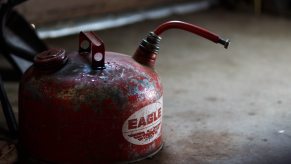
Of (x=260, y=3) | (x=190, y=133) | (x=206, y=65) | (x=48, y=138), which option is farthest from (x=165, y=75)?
(x=260, y=3)

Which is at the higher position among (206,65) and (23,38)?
(23,38)

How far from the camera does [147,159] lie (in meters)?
1.77

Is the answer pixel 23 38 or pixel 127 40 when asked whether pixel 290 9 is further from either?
pixel 23 38

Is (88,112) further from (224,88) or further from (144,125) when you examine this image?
(224,88)

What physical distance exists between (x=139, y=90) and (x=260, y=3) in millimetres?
2697

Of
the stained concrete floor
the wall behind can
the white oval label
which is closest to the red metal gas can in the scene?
the white oval label

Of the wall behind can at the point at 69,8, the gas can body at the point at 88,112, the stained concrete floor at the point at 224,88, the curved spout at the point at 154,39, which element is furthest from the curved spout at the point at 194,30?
the wall behind can at the point at 69,8

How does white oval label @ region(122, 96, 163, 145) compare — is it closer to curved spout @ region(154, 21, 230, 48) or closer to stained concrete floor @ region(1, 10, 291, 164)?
stained concrete floor @ region(1, 10, 291, 164)

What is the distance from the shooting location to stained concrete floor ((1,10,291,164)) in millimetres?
1888

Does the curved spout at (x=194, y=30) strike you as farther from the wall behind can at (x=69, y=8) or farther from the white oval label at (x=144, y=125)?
the wall behind can at (x=69, y=8)

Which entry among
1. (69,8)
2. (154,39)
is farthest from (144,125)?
(69,8)

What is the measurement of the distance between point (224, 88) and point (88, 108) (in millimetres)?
1086

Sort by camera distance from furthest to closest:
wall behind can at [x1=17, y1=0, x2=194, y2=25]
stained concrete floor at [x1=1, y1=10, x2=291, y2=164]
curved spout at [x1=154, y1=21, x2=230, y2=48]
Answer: wall behind can at [x1=17, y1=0, x2=194, y2=25] < stained concrete floor at [x1=1, y1=10, x2=291, y2=164] < curved spout at [x1=154, y1=21, x2=230, y2=48]

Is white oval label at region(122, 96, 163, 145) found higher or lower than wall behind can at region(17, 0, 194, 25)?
higher
